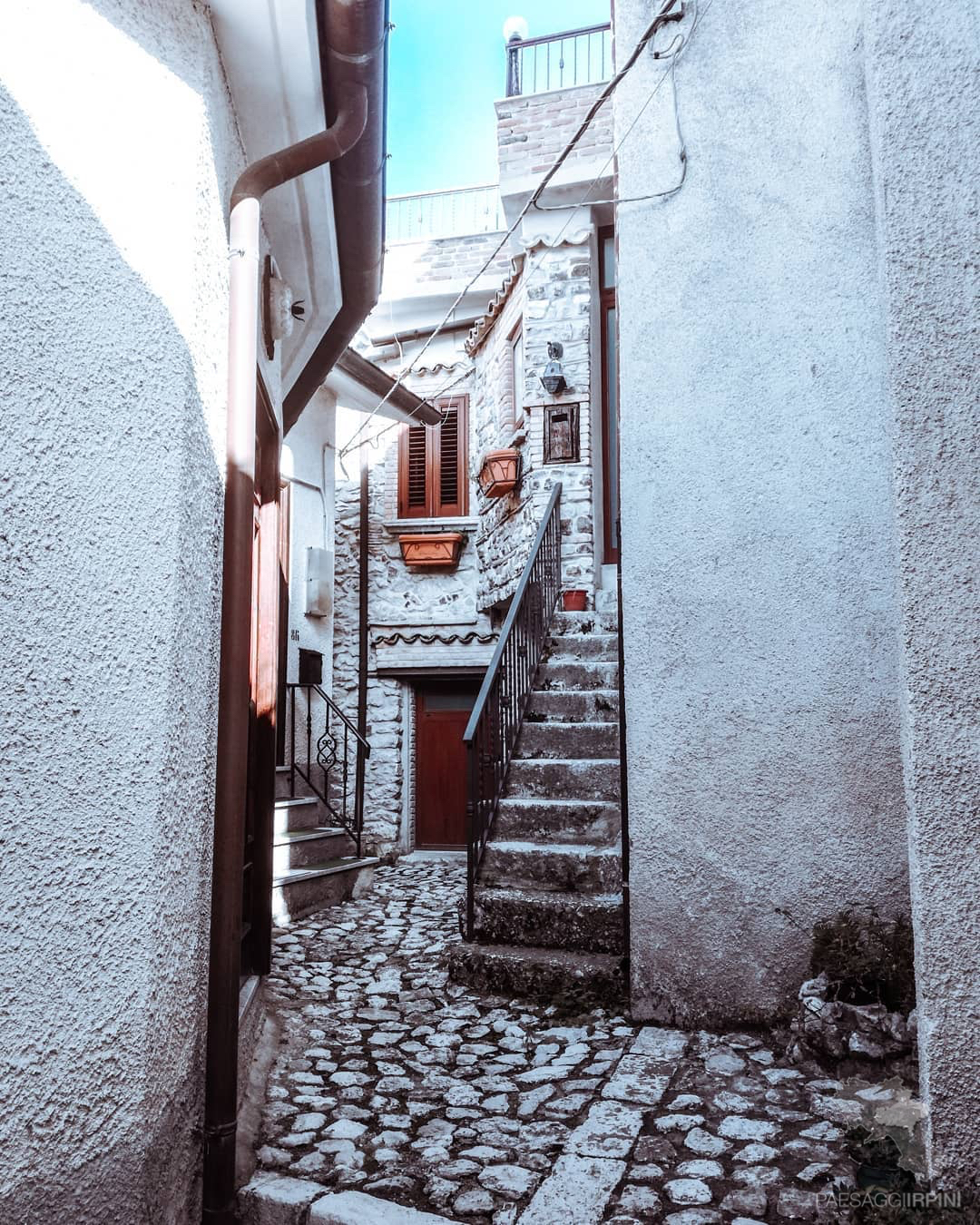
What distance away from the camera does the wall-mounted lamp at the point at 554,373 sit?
309 inches

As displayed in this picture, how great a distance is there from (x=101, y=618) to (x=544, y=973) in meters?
2.95

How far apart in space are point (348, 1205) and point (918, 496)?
90.1 inches

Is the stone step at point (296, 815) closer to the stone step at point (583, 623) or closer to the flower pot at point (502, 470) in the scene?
the stone step at point (583, 623)

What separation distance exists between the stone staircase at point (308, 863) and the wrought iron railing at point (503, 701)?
1404mm

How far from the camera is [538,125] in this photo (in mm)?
8172

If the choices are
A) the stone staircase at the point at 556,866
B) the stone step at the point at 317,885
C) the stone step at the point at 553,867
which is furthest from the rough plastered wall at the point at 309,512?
the stone step at the point at 553,867

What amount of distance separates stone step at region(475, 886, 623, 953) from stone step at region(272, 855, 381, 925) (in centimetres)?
153

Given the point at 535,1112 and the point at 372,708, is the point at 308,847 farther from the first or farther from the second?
the point at 535,1112

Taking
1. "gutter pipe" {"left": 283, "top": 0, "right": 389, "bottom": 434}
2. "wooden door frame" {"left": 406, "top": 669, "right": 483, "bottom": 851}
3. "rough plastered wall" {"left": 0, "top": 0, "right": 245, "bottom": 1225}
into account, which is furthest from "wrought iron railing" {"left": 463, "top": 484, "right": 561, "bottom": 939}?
"wooden door frame" {"left": 406, "top": 669, "right": 483, "bottom": 851}

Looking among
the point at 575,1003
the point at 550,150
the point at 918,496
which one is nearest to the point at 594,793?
the point at 575,1003

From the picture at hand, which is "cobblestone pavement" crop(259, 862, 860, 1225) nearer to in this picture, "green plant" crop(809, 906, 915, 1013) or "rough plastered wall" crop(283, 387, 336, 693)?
"green plant" crop(809, 906, 915, 1013)

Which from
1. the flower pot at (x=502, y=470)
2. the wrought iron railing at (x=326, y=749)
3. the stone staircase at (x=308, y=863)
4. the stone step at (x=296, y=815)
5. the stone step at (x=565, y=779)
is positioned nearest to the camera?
the stone step at (x=565, y=779)

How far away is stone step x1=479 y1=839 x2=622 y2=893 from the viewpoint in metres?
4.49

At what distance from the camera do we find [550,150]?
26.5 ft
